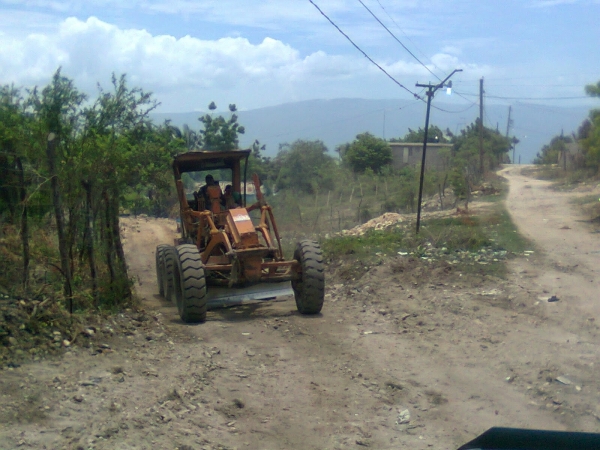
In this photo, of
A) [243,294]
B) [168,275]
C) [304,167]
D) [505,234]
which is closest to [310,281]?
[243,294]

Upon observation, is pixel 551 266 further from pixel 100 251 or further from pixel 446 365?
pixel 100 251

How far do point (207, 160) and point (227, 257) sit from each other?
90.5 inches

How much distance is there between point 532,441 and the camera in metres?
3.08

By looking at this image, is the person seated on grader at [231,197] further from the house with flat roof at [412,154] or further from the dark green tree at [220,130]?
the house with flat roof at [412,154]

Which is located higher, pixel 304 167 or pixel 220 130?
pixel 220 130

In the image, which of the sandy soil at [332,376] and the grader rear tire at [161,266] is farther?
the grader rear tire at [161,266]

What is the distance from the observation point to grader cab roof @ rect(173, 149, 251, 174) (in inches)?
478

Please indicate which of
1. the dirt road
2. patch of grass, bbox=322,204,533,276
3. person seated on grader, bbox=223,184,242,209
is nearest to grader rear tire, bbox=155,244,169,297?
person seated on grader, bbox=223,184,242,209

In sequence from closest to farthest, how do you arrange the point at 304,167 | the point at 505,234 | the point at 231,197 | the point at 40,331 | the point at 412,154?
the point at 40,331 < the point at 231,197 < the point at 505,234 < the point at 304,167 < the point at 412,154

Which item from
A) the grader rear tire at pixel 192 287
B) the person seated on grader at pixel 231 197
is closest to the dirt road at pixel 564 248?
the person seated on grader at pixel 231 197

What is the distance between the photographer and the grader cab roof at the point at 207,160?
12.1m

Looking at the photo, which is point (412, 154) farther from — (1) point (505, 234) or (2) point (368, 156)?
(1) point (505, 234)

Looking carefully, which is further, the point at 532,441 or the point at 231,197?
Answer: the point at 231,197

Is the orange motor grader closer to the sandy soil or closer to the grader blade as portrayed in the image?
the grader blade
